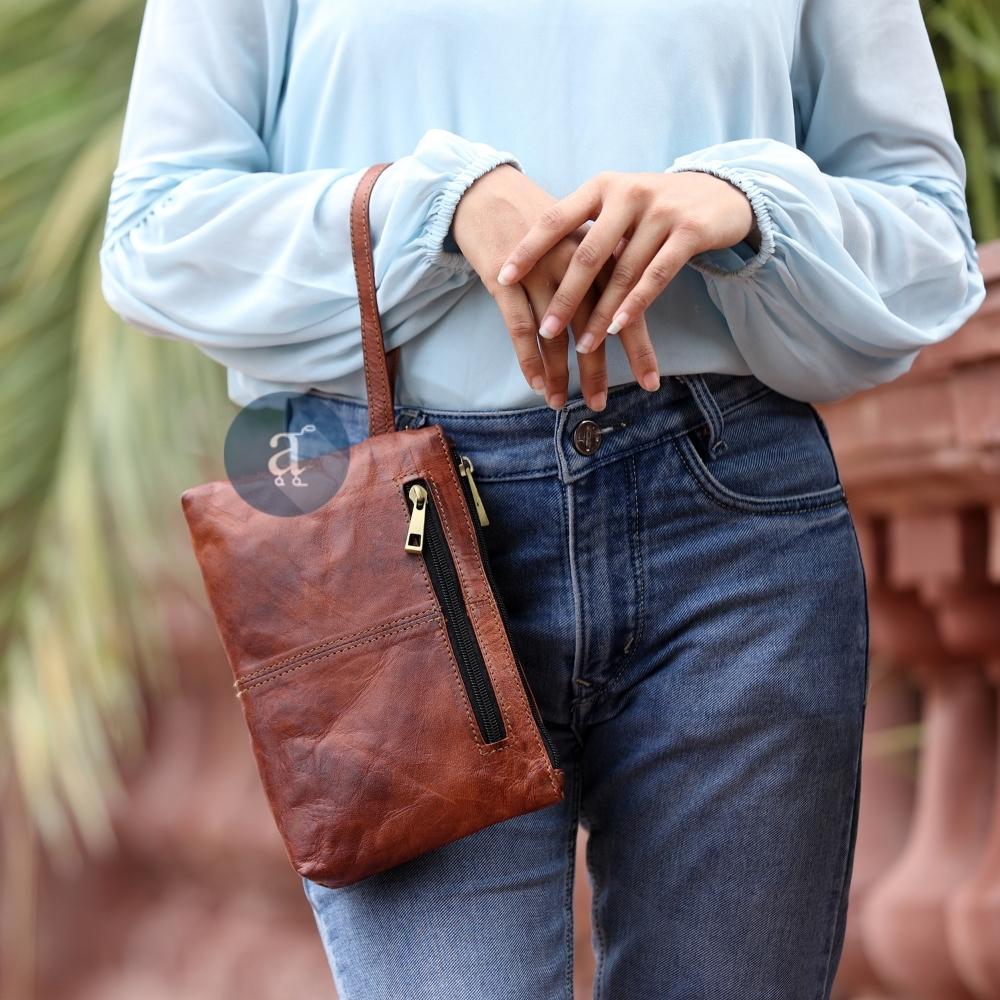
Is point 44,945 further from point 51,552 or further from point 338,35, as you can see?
point 338,35

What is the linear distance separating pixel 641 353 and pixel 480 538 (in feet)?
0.58

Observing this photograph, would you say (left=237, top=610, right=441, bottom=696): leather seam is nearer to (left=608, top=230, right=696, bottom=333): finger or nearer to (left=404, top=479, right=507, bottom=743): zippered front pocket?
(left=404, top=479, right=507, bottom=743): zippered front pocket

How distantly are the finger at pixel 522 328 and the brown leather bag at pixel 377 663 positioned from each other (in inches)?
3.4

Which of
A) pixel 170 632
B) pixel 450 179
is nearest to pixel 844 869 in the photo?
pixel 450 179

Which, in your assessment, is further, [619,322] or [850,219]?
[850,219]

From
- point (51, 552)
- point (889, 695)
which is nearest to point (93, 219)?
point (51, 552)

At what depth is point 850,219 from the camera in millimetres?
1038

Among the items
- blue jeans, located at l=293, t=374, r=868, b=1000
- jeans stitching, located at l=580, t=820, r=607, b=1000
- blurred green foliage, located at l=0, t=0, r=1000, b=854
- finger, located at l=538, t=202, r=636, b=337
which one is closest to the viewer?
finger, located at l=538, t=202, r=636, b=337

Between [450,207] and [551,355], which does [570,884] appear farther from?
[450,207]

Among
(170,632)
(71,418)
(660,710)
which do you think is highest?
(660,710)

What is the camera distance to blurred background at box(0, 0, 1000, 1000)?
5.93ft

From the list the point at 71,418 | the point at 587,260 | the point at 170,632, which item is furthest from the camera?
the point at 170,632

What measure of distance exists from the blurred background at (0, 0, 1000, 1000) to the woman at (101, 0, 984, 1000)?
660 millimetres

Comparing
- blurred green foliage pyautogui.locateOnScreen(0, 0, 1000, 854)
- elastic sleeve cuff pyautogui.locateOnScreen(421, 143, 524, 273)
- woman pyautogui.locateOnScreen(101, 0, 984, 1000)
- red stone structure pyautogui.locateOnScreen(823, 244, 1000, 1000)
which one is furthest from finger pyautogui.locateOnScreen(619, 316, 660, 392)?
blurred green foliage pyautogui.locateOnScreen(0, 0, 1000, 854)
